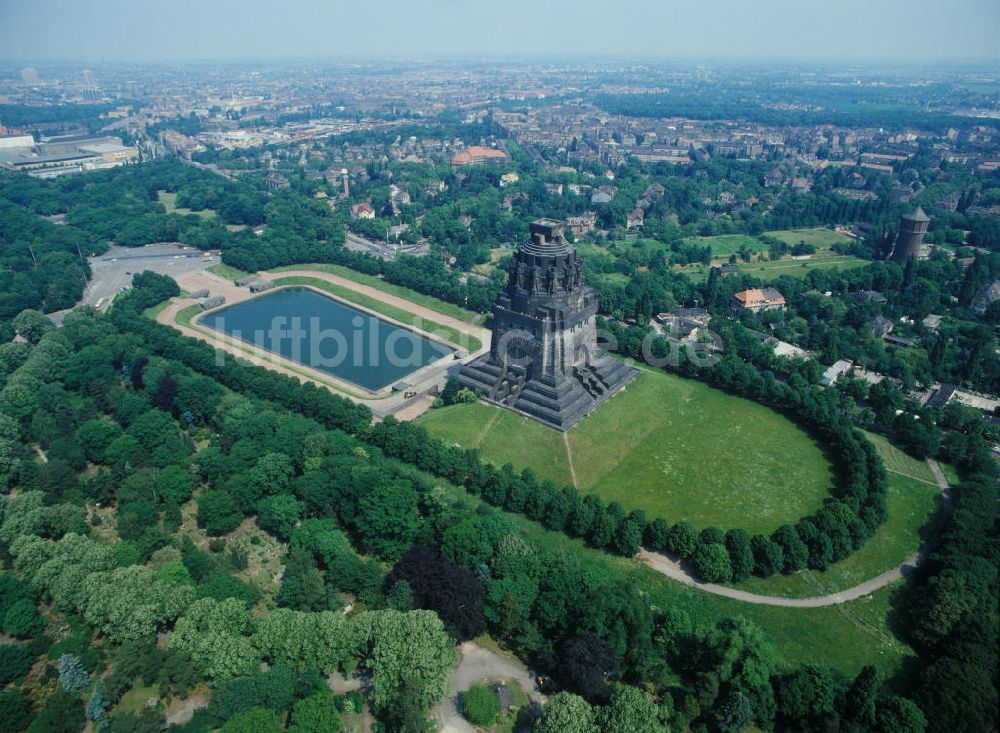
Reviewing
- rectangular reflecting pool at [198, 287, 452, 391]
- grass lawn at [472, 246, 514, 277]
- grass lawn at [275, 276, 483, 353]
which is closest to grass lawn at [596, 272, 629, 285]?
grass lawn at [472, 246, 514, 277]

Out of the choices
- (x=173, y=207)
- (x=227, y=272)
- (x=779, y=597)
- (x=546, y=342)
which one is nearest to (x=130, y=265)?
(x=227, y=272)

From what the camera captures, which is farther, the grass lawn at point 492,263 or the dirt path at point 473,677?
the grass lawn at point 492,263

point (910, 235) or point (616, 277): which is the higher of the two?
point (910, 235)

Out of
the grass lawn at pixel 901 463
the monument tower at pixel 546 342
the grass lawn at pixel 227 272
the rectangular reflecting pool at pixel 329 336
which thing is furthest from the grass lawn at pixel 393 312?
the grass lawn at pixel 901 463

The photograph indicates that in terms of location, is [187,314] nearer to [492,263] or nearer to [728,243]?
[492,263]

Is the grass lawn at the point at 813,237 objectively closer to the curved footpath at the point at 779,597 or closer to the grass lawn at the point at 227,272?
the curved footpath at the point at 779,597

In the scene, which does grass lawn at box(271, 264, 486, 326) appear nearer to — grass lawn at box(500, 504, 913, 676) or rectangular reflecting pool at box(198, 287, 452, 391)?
rectangular reflecting pool at box(198, 287, 452, 391)

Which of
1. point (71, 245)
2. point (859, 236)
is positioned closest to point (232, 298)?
point (71, 245)
